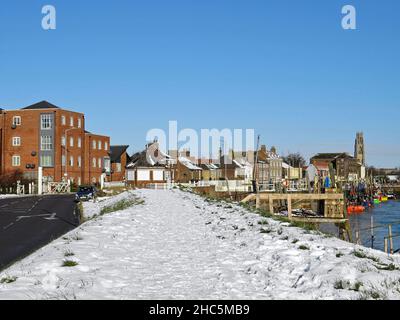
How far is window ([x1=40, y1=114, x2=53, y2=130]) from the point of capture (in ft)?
250

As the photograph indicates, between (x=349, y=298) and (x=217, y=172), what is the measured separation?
10929 cm

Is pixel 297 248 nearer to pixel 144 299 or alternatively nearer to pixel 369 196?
pixel 144 299

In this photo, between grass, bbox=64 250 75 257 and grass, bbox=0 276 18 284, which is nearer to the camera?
grass, bbox=0 276 18 284

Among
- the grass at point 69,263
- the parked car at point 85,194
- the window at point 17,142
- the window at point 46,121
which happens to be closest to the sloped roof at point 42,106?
the window at point 46,121

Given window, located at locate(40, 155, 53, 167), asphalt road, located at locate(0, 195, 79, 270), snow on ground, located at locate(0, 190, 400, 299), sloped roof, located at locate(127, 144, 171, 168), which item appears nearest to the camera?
snow on ground, located at locate(0, 190, 400, 299)

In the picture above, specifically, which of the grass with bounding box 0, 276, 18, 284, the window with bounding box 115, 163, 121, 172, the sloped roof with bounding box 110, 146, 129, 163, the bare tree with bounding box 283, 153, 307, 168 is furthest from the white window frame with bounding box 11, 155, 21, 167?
the bare tree with bounding box 283, 153, 307, 168

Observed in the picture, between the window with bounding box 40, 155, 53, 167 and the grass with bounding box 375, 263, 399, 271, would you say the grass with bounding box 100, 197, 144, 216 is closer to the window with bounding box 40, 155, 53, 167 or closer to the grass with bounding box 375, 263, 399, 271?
the grass with bounding box 375, 263, 399, 271

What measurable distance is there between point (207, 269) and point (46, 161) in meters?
70.9

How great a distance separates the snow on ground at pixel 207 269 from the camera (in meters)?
7.25

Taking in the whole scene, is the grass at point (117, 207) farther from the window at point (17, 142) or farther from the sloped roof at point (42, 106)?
the window at point (17, 142)

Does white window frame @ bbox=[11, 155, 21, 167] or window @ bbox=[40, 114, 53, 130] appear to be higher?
window @ bbox=[40, 114, 53, 130]

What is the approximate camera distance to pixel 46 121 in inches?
3007

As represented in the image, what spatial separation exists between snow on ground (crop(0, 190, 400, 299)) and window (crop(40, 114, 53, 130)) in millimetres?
65981
